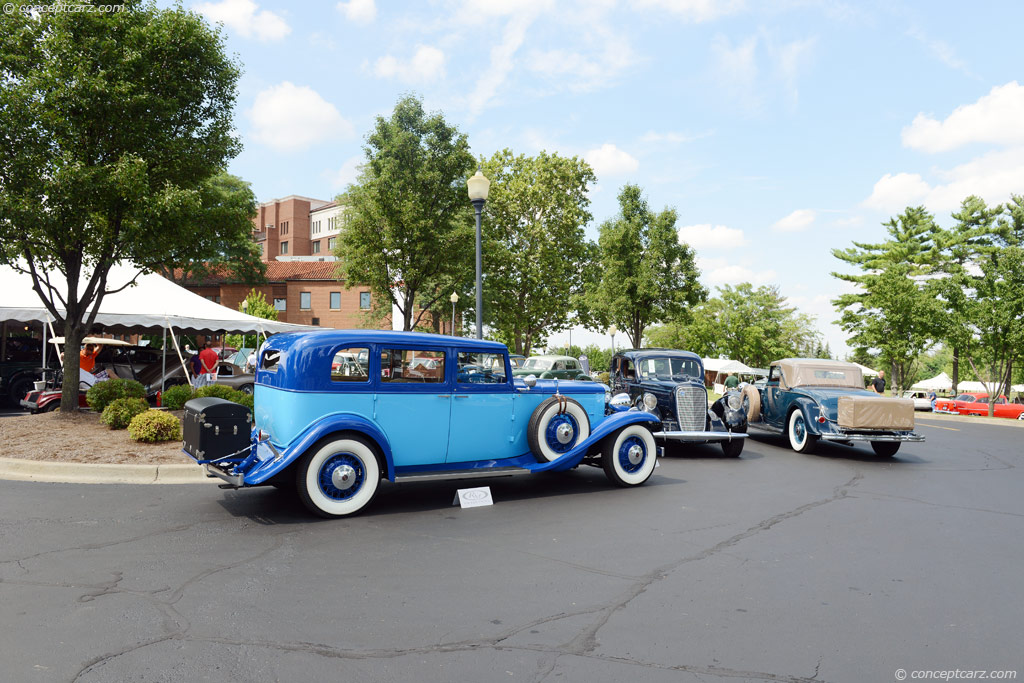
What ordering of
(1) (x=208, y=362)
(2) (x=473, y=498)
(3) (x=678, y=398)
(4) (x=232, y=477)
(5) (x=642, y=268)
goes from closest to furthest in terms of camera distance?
(4) (x=232, y=477) < (2) (x=473, y=498) < (3) (x=678, y=398) < (1) (x=208, y=362) < (5) (x=642, y=268)

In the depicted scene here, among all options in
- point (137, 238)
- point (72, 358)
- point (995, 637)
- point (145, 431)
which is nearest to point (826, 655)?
point (995, 637)

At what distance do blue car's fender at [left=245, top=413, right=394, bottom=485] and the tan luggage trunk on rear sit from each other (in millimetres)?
8200

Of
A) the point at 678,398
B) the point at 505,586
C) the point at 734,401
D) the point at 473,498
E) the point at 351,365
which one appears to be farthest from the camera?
the point at 734,401

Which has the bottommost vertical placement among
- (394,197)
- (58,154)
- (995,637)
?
(995,637)

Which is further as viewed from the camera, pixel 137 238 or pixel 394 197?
pixel 394 197

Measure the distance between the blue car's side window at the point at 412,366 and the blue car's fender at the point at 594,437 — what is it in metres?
1.60

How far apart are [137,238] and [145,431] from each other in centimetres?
365

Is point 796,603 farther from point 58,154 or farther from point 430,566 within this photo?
point 58,154

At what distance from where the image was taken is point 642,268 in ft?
101

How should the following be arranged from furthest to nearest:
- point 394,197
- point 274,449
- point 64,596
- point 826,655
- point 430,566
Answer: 1. point 394,197
2. point 274,449
3. point 430,566
4. point 64,596
5. point 826,655

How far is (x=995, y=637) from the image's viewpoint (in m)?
3.75

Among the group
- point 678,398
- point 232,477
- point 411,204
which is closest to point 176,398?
point 232,477

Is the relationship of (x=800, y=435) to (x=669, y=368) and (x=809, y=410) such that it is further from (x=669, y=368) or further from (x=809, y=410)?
(x=669, y=368)

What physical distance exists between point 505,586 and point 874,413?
8907mm
